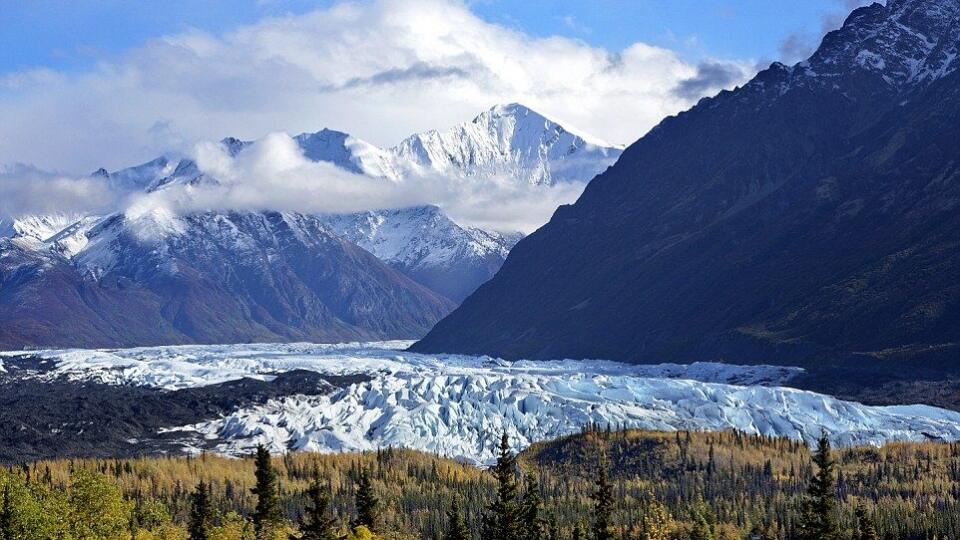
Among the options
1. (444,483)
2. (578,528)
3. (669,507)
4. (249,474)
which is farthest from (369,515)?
(249,474)

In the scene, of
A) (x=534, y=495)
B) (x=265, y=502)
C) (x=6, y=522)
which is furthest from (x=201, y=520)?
(x=534, y=495)

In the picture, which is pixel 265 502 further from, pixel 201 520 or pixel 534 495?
pixel 534 495

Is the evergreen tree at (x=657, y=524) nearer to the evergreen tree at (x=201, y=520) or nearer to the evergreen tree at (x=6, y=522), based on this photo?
the evergreen tree at (x=201, y=520)

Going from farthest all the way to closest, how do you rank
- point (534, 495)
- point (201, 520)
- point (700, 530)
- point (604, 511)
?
1. point (700, 530)
2. point (201, 520)
3. point (534, 495)
4. point (604, 511)

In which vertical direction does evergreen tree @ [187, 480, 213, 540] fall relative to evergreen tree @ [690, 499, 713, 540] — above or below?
above

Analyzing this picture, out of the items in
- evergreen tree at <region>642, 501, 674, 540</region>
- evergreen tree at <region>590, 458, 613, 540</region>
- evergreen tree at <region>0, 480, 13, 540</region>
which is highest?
evergreen tree at <region>590, 458, 613, 540</region>

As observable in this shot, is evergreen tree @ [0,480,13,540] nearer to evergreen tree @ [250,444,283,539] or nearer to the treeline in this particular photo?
the treeline

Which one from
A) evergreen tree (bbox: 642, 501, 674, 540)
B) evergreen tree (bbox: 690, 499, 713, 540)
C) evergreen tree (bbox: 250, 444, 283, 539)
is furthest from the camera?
evergreen tree (bbox: 642, 501, 674, 540)

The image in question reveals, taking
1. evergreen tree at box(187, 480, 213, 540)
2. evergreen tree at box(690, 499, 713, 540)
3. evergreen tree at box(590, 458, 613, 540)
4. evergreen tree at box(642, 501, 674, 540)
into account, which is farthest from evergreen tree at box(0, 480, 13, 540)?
evergreen tree at box(690, 499, 713, 540)
